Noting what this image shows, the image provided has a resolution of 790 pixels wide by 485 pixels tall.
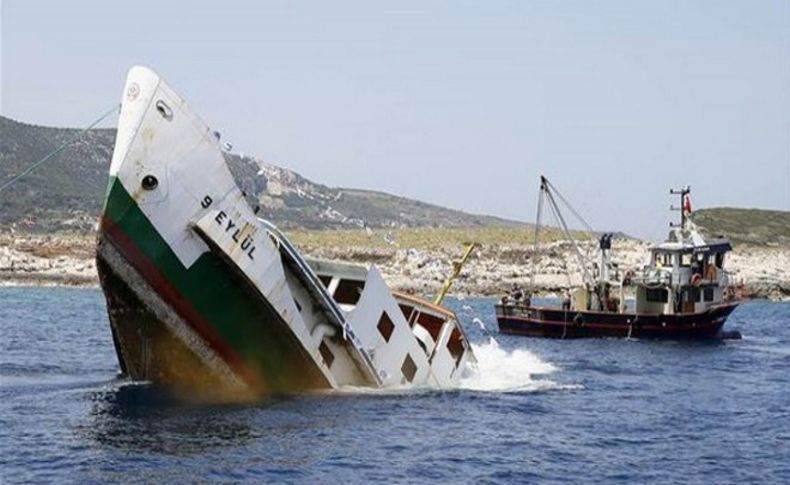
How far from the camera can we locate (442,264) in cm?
12150

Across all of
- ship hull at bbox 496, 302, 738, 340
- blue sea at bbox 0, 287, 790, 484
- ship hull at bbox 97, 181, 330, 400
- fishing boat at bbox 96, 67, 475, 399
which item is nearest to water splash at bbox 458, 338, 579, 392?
blue sea at bbox 0, 287, 790, 484

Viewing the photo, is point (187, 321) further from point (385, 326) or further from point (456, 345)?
point (456, 345)

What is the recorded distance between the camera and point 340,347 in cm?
3500

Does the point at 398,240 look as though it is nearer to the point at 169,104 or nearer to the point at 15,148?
the point at 15,148

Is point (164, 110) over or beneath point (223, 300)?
over

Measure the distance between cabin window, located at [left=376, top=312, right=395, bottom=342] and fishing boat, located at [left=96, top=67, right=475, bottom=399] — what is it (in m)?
0.03

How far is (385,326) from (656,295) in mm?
38297

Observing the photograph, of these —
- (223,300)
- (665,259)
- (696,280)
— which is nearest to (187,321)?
(223,300)

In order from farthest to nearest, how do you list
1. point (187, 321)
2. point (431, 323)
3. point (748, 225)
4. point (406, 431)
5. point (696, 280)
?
1. point (748, 225)
2. point (696, 280)
3. point (431, 323)
4. point (187, 321)
5. point (406, 431)

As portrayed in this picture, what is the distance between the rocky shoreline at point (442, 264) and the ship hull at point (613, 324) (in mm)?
36338

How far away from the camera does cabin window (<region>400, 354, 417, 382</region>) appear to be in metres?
36.8

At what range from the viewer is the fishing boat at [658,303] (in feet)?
222

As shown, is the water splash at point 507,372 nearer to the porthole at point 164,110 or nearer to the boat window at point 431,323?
the boat window at point 431,323

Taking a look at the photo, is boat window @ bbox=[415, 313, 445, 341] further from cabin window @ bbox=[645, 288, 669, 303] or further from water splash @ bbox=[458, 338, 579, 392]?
cabin window @ bbox=[645, 288, 669, 303]
